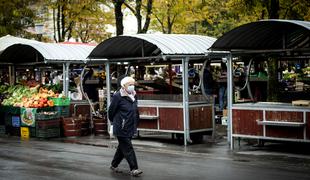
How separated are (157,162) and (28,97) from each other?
8.54 m

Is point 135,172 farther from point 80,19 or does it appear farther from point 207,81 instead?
point 80,19

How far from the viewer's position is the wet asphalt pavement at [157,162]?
11.5m

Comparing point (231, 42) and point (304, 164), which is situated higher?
point (231, 42)

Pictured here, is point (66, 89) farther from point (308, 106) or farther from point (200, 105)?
point (308, 106)

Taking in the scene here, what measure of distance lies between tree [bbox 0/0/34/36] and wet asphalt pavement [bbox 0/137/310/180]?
21.0m

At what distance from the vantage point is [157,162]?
1325cm

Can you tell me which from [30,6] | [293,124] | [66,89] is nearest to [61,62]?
[66,89]

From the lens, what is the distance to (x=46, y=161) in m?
13.7

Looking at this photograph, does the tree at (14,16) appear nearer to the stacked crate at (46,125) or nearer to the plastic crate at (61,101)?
the plastic crate at (61,101)

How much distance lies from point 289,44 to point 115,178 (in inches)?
287

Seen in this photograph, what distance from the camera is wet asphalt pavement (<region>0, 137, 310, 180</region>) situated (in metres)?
11.5

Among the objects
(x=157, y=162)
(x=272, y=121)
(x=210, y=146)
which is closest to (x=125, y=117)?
(x=157, y=162)

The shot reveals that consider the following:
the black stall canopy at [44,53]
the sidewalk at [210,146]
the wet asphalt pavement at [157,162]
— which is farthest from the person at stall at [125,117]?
the black stall canopy at [44,53]

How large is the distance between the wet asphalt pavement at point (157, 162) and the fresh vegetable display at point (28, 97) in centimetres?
217
